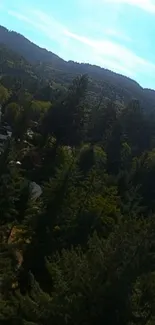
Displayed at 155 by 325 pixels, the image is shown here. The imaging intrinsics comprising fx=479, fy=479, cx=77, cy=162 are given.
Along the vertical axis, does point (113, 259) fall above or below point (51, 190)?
above

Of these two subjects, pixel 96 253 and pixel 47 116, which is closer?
pixel 96 253

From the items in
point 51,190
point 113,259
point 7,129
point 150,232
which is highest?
point 150,232

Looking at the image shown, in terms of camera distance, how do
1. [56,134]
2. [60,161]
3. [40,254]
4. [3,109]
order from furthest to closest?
1. [3,109]
2. [56,134]
3. [60,161]
4. [40,254]

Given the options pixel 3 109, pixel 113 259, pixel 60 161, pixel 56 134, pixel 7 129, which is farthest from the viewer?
pixel 3 109

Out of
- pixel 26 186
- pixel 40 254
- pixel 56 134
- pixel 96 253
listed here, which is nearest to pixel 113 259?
pixel 96 253

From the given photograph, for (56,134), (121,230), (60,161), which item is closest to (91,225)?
(121,230)

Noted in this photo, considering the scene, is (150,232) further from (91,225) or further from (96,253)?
(91,225)
